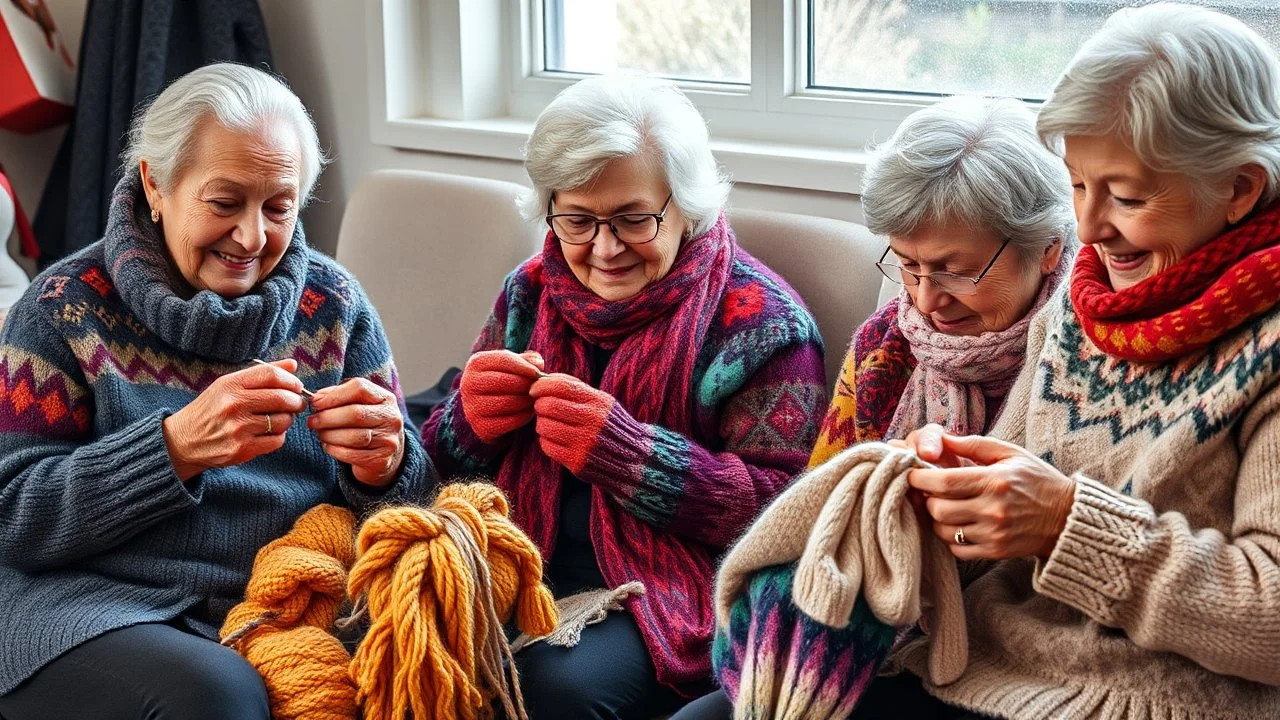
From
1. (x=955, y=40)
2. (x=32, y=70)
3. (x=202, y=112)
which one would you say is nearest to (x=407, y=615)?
(x=202, y=112)

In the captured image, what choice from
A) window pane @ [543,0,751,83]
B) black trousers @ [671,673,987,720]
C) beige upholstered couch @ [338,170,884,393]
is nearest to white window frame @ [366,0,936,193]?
window pane @ [543,0,751,83]

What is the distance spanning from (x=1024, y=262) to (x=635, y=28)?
1466mm

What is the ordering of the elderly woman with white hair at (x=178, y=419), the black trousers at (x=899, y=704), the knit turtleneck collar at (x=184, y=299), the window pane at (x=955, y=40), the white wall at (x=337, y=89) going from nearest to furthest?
the black trousers at (x=899, y=704) < the elderly woman with white hair at (x=178, y=419) < the knit turtleneck collar at (x=184, y=299) < the window pane at (x=955, y=40) < the white wall at (x=337, y=89)

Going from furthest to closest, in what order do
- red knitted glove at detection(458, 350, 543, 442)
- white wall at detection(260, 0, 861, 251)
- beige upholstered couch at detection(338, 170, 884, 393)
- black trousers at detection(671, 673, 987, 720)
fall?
white wall at detection(260, 0, 861, 251), beige upholstered couch at detection(338, 170, 884, 393), red knitted glove at detection(458, 350, 543, 442), black trousers at detection(671, 673, 987, 720)

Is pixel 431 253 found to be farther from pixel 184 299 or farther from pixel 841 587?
pixel 841 587

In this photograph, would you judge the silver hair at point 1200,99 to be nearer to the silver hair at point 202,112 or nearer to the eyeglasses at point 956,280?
the eyeglasses at point 956,280

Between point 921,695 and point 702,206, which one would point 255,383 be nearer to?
point 702,206

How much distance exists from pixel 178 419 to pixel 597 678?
64cm

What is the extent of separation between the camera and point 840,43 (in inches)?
98.0

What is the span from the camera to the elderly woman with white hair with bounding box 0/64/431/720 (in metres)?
1.63

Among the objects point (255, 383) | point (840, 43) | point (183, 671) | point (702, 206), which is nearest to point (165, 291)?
point (255, 383)

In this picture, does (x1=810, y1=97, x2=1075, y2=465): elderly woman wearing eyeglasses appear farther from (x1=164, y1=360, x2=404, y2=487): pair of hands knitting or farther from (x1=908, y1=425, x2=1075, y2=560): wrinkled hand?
(x1=164, y1=360, x2=404, y2=487): pair of hands knitting

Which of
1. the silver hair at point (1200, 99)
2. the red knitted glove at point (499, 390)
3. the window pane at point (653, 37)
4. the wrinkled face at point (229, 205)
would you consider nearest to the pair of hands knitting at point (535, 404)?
the red knitted glove at point (499, 390)

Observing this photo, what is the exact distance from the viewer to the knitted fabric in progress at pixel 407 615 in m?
1.55
